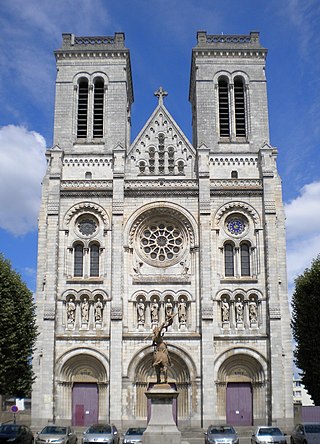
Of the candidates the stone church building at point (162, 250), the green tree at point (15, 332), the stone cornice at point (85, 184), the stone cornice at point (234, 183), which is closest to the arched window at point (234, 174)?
the stone church building at point (162, 250)

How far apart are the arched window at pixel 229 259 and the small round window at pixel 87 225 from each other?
848 cm

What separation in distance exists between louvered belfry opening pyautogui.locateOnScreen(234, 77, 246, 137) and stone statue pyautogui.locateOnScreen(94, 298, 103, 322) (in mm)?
14857

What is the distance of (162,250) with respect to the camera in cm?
4053

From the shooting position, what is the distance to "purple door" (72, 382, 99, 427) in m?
37.7

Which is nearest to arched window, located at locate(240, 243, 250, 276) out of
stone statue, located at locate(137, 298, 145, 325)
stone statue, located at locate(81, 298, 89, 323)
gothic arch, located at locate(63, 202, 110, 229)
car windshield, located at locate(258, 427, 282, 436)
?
stone statue, located at locate(137, 298, 145, 325)

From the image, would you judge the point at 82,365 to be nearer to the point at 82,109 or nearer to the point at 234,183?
the point at 234,183

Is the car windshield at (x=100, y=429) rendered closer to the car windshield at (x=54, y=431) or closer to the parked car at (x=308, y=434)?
the car windshield at (x=54, y=431)

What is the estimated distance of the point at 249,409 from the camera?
3784 cm

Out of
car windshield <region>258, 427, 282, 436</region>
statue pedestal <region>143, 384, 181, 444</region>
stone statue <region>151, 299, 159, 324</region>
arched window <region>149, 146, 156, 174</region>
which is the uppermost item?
arched window <region>149, 146, 156, 174</region>

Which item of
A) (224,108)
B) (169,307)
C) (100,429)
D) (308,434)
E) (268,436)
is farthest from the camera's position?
(224,108)

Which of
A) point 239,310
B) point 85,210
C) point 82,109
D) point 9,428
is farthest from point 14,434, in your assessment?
point 82,109

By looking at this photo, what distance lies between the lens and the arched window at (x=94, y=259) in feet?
130

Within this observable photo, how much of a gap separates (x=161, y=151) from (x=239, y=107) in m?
6.57

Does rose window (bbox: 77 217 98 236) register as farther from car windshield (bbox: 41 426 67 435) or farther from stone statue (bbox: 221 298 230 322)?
car windshield (bbox: 41 426 67 435)
